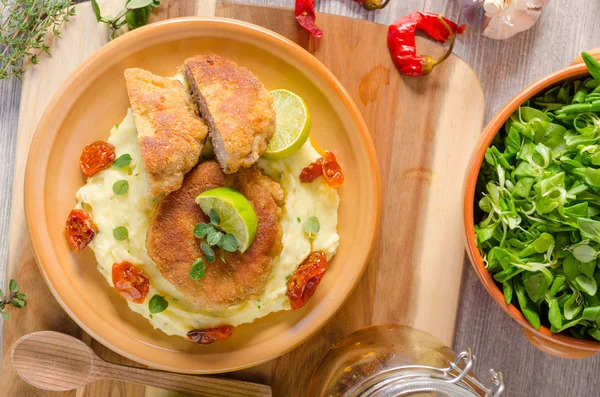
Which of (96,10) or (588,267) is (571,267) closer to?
(588,267)

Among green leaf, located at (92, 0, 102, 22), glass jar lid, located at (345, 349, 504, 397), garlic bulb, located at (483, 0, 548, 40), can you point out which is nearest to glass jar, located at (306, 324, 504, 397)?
glass jar lid, located at (345, 349, 504, 397)

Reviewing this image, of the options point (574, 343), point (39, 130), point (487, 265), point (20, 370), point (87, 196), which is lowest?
point (20, 370)

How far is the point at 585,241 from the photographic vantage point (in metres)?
3.15

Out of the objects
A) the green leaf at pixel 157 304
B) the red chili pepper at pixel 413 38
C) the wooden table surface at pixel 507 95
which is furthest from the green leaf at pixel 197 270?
the red chili pepper at pixel 413 38

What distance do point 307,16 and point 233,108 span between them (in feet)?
2.88

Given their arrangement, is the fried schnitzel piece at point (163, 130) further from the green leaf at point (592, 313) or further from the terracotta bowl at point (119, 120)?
the green leaf at point (592, 313)

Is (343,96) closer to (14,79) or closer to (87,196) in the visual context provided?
(87,196)

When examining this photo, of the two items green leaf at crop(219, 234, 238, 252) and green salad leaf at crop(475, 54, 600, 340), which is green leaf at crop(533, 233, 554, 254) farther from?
green leaf at crop(219, 234, 238, 252)

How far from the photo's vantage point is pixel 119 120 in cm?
364

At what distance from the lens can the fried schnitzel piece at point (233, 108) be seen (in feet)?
10.7

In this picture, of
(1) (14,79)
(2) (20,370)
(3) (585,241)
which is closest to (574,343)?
(3) (585,241)

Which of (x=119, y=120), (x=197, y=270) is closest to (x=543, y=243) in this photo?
(x=197, y=270)

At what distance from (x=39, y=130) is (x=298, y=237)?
5.70 ft

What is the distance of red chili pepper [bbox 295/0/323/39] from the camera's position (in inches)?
144
